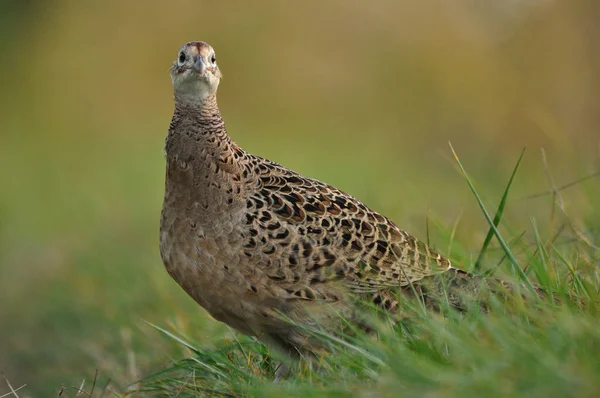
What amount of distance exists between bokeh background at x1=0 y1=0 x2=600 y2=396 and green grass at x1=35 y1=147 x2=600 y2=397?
2.45ft

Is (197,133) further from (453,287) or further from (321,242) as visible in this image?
(453,287)

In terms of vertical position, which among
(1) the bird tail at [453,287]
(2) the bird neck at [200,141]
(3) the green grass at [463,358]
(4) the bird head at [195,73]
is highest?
(4) the bird head at [195,73]

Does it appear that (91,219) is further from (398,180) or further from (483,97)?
(483,97)

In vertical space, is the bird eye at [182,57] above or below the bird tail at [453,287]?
above

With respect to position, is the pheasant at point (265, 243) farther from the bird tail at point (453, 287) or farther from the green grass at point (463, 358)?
the green grass at point (463, 358)

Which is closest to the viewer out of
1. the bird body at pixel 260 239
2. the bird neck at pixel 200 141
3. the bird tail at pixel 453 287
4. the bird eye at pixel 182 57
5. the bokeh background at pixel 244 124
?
the bird tail at pixel 453 287

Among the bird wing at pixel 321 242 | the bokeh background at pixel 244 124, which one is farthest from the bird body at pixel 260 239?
the bokeh background at pixel 244 124

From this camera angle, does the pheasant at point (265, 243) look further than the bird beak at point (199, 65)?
No

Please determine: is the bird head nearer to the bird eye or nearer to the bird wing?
the bird eye

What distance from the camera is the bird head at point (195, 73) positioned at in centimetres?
465

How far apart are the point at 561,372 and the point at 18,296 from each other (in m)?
6.31

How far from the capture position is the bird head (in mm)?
4652

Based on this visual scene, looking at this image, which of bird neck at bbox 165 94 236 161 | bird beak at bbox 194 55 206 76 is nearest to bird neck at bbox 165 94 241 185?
bird neck at bbox 165 94 236 161

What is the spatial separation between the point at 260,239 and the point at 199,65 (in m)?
0.93
